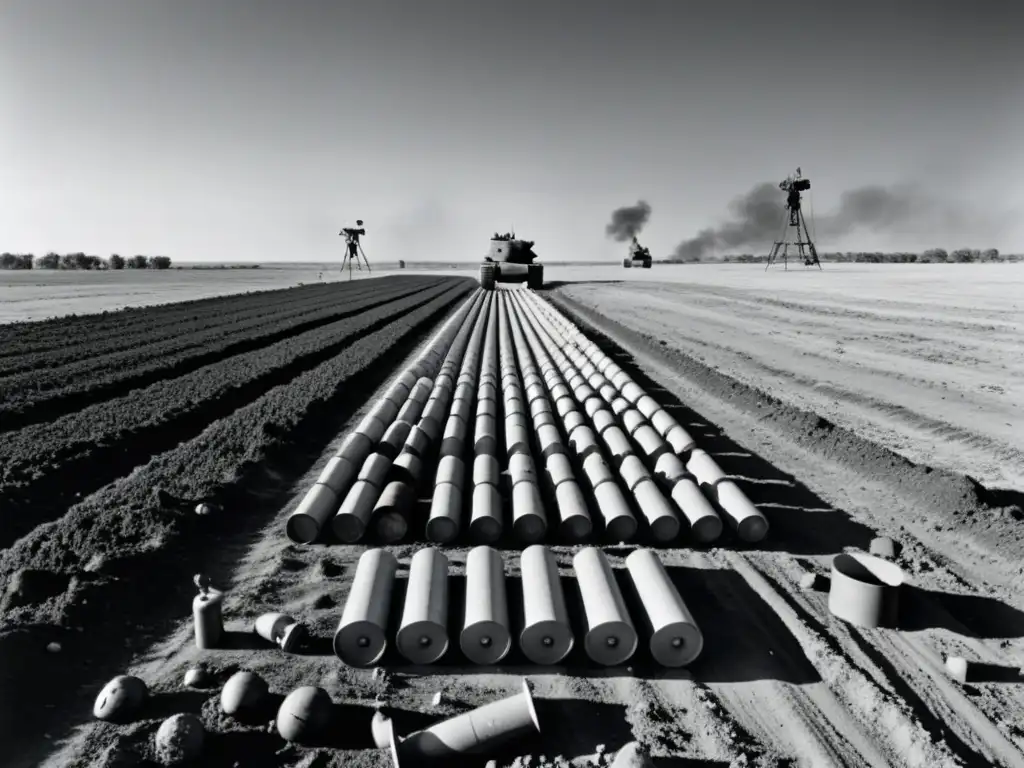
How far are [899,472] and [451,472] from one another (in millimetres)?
7001

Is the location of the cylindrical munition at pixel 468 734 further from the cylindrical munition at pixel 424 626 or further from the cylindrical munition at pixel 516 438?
the cylindrical munition at pixel 516 438

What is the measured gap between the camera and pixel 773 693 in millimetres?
5418

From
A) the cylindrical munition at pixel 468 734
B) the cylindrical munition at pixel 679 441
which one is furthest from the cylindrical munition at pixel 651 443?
the cylindrical munition at pixel 468 734

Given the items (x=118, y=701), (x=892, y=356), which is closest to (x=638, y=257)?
(x=892, y=356)

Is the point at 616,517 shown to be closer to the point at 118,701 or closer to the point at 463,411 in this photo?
the point at 463,411

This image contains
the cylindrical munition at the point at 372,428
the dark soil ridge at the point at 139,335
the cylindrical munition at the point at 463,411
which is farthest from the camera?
the dark soil ridge at the point at 139,335

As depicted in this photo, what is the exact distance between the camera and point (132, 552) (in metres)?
7.46

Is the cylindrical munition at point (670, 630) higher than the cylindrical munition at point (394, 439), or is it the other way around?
the cylindrical munition at point (394, 439)

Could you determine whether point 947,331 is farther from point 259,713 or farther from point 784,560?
point 259,713

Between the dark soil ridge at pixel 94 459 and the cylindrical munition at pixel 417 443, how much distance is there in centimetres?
481

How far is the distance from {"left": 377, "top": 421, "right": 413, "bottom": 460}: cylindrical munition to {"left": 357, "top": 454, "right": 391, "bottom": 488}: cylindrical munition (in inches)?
20.7

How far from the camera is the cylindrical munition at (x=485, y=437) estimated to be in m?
10.3

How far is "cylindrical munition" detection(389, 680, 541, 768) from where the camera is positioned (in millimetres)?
4691

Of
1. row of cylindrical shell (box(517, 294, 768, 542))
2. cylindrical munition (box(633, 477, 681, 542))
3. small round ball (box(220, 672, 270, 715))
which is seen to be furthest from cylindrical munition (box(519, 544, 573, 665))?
row of cylindrical shell (box(517, 294, 768, 542))
